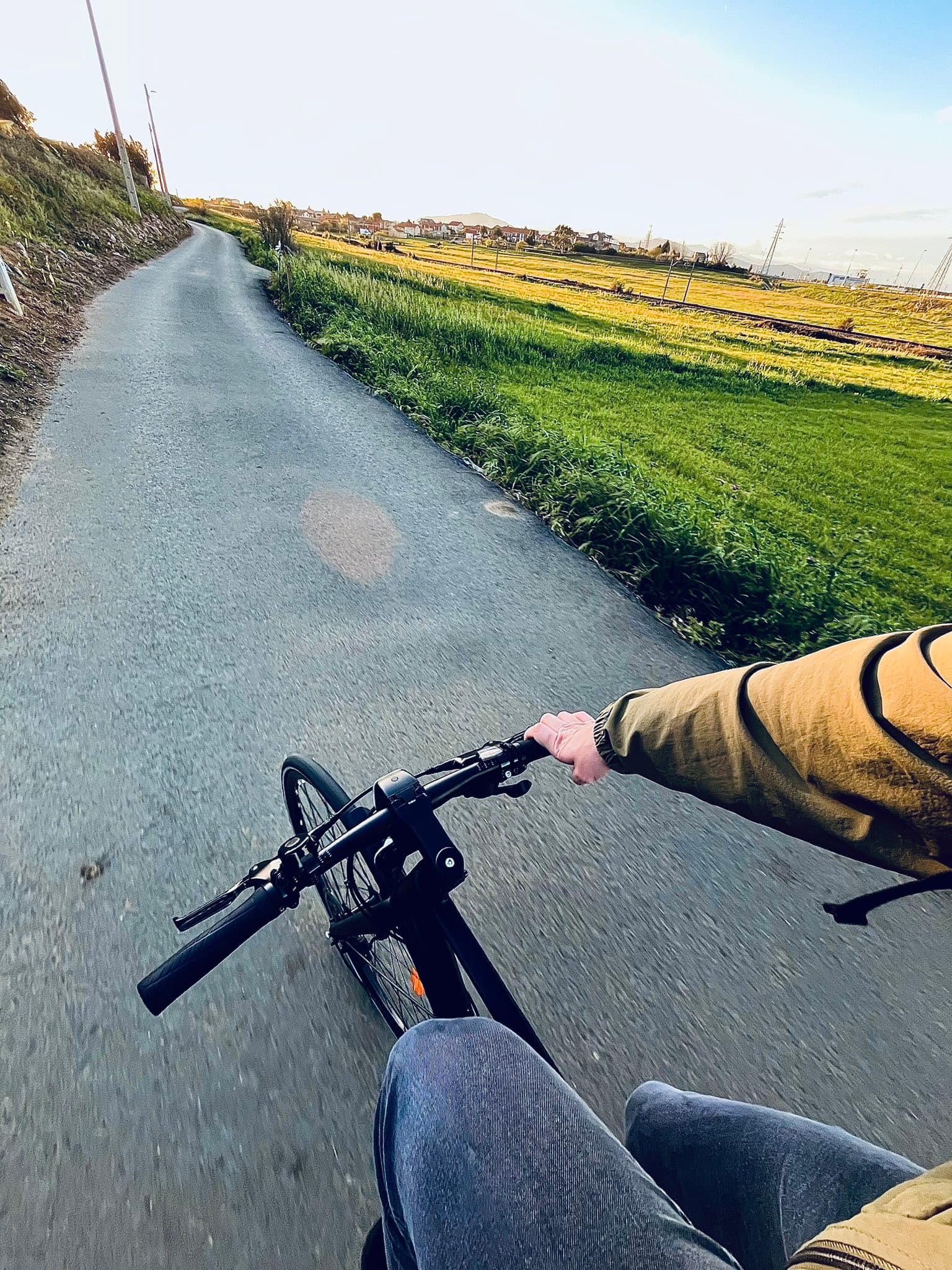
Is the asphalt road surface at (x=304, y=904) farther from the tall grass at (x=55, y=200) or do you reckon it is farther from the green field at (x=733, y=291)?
the green field at (x=733, y=291)

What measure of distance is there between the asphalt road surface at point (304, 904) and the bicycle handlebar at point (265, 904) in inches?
28.5

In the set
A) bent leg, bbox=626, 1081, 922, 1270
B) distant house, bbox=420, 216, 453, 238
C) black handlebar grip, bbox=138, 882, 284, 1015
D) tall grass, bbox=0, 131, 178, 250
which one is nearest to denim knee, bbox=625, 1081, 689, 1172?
bent leg, bbox=626, 1081, 922, 1270

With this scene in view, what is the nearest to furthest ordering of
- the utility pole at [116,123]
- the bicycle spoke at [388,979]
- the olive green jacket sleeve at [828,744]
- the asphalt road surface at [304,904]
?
the olive green jacket sleeve at [828,744] → the asphalt road surface at [304,904] → the bicycle spoke at [388,979] → the utility pole at [116,123]

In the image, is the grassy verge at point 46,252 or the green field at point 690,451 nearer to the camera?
the green field at point 690,451

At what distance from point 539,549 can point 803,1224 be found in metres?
4.14

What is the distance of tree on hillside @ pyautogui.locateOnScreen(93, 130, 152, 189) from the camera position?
114 ft

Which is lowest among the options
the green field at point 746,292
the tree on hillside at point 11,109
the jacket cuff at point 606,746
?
the green field at point 746,292

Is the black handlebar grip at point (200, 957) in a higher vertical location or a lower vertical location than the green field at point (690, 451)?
higher

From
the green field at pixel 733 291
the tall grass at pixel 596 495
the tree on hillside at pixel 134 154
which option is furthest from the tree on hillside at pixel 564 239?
the tall grass at pixel 596 495

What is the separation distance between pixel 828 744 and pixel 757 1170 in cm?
84

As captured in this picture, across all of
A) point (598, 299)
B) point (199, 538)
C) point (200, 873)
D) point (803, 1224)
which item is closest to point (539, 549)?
point (199, 538)

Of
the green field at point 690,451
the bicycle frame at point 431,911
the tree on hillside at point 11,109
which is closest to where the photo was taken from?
the bicycle frame at point 431,911

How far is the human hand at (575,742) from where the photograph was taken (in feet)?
4.28

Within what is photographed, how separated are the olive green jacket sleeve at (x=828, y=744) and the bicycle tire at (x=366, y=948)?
2.95ft
